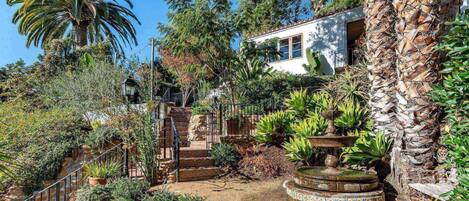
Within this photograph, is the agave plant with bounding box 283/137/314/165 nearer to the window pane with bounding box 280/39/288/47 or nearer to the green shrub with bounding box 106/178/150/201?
the green shrub with bounding box 106/178/150/201

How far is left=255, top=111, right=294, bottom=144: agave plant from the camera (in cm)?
845

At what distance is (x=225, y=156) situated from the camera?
8.07 meters

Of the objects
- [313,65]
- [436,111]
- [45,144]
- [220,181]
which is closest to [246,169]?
[220,181]

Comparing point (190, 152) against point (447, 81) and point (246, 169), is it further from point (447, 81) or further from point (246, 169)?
point (447, 81)

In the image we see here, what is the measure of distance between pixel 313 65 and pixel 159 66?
987 centimetres

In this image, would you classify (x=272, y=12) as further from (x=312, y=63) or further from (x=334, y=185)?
(x=334, y=185)

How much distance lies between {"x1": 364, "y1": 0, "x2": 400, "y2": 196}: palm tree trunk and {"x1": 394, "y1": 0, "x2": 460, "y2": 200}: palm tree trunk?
0.79 m

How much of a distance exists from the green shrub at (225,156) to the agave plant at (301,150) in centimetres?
140

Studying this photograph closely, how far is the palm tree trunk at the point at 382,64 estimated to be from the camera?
596 cm

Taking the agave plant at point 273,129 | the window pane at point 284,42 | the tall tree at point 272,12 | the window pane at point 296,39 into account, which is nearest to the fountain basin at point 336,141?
the agave plant at point 273,129

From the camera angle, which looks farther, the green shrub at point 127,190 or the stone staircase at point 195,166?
the stone staircase at point 195,166

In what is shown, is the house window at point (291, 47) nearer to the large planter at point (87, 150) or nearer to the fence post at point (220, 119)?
the fence post at point (220, 119)

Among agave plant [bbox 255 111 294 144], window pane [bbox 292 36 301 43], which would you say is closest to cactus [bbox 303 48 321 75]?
window pane [bbox 292 36 301 43]

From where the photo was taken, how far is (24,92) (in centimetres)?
1359
